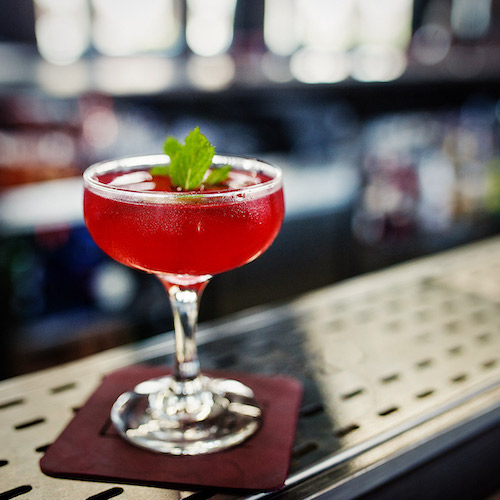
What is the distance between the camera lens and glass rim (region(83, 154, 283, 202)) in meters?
0.69

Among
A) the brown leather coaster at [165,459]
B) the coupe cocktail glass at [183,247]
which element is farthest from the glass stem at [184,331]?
the brown leather coaster at [165,459]

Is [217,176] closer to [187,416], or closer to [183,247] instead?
[183,247]

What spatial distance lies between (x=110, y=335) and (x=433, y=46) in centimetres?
191

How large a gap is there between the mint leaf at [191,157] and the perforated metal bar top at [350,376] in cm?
34

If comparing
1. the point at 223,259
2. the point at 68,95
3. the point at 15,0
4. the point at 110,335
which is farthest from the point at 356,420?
the point at 15,0

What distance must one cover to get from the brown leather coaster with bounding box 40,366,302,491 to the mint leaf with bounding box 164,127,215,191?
31cm

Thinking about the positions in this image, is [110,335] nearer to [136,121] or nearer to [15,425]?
[136,121]

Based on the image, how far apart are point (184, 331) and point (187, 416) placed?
104mm

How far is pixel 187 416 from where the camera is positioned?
78 cm

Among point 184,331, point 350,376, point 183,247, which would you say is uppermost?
point 183,247

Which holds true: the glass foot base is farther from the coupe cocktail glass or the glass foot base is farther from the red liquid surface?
the red liquid surface

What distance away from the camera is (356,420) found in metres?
0.80

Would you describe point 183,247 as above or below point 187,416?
above

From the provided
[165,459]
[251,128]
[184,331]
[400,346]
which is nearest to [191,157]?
[184,331]
